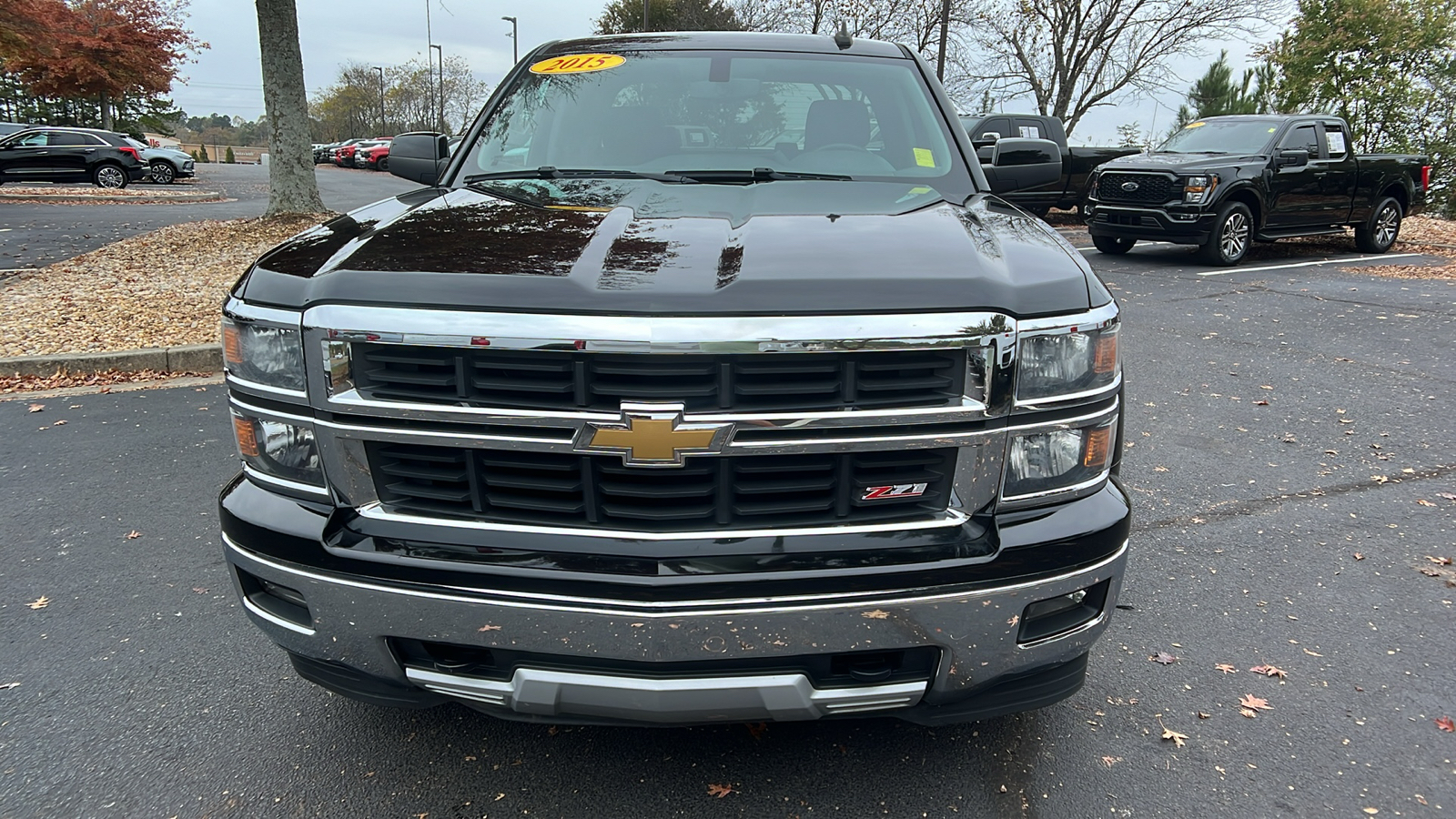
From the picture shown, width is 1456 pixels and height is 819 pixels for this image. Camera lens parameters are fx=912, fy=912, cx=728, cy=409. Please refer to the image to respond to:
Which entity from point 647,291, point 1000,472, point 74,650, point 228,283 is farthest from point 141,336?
point 1000,472

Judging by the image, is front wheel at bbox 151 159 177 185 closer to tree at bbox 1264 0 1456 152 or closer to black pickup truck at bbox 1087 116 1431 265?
black pickup truck at bbox 1087 116 1431 265

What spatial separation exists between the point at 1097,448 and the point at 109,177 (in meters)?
30.9

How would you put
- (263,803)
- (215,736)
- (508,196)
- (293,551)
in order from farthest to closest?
1. (508,196)
2. (215,736)
3. (263,803)
4. (293,551)

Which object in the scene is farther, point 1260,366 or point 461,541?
point 1260,366

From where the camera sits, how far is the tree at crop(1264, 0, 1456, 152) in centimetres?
1755

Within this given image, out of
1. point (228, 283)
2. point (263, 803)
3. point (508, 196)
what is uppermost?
point (508, 196)

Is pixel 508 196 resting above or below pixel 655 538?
above

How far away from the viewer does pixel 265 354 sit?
198 centimetres

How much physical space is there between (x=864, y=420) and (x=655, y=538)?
0.49m

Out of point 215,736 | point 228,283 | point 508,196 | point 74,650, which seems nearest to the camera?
point 215,736

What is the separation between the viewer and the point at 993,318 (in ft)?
6.08

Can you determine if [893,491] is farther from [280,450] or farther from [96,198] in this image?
[96,198]

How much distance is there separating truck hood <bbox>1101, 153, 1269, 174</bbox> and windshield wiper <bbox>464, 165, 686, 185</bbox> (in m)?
10.2

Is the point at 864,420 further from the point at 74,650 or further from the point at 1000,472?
the point at 74,650
